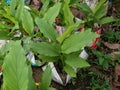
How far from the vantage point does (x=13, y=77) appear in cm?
118

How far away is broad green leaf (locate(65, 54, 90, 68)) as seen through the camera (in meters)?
1.85

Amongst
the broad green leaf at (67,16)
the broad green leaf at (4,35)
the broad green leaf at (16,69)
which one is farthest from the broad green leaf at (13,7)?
the broad green leaf at (16,69)

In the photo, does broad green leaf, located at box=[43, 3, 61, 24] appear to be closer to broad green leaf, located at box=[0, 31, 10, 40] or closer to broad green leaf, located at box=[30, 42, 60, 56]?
broad green leaf, located at box=[30, 42, 60, 56]

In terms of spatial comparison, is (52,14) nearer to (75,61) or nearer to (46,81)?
(75,61)

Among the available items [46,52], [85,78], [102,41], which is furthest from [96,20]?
[46,52]

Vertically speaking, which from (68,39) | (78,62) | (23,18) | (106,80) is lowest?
(106,80)

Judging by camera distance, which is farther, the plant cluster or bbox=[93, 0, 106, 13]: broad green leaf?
bbox=[93, 0, 106, 13]: broad green leaf

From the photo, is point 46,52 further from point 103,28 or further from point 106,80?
point 103,28

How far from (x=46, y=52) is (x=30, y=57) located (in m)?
0.29

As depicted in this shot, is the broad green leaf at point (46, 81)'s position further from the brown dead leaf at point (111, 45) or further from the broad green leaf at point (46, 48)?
the brown dead leaf at point (111, 45)

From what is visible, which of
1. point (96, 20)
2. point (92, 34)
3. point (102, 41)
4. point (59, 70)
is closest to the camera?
point (92, 34)

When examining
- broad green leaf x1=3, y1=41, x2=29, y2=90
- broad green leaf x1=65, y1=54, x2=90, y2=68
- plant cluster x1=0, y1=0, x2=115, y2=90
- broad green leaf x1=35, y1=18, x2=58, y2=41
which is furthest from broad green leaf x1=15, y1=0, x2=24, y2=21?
broad green leaf x1=3, y1=41, x2=29, y2=90

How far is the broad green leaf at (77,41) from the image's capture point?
1.79 m

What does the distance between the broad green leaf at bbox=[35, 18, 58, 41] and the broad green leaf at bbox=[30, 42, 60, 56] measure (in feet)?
0.19
